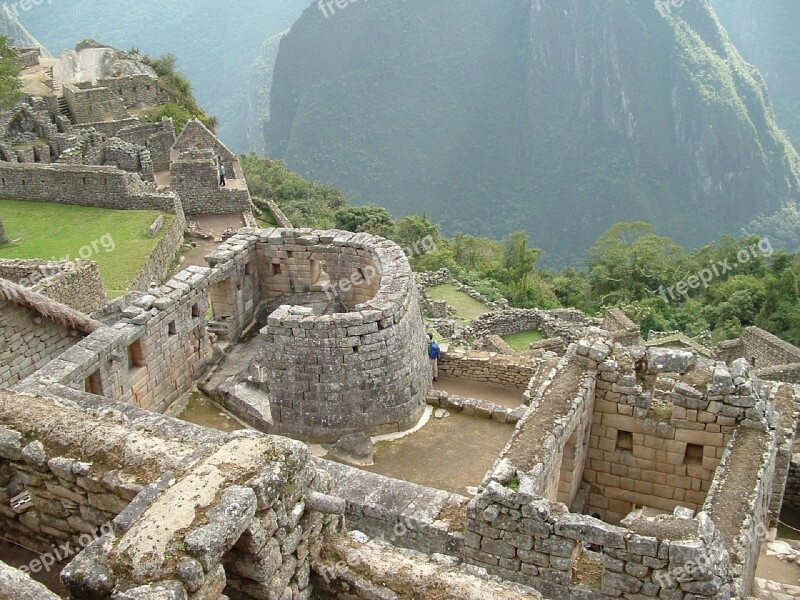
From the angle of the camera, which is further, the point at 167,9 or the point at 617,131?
the point at 617,131

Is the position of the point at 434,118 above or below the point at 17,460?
below

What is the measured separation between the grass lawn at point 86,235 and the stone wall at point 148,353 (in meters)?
8.08

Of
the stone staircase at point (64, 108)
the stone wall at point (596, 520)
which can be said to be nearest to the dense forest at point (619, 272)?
the stone staircase at point (64, 108)

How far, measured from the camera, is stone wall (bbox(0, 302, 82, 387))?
930cm

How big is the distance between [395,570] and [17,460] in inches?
104

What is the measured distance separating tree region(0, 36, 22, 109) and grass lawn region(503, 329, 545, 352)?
19962 millimetres

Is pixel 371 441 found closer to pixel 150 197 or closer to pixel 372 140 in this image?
pixel 150 197

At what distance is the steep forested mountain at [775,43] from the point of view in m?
137

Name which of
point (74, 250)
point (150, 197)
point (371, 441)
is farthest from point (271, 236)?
point (150, 197)

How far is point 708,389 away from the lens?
7.46 meters

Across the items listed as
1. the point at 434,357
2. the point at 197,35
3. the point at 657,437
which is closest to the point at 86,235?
the point at 434,357

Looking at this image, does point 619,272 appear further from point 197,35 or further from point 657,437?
point 197,35

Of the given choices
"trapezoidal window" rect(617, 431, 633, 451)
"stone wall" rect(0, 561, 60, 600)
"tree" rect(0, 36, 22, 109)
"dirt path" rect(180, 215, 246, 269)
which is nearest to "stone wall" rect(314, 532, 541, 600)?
"stone wall" rect(0, 561, 60, 600)

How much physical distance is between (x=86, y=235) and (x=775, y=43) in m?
152
